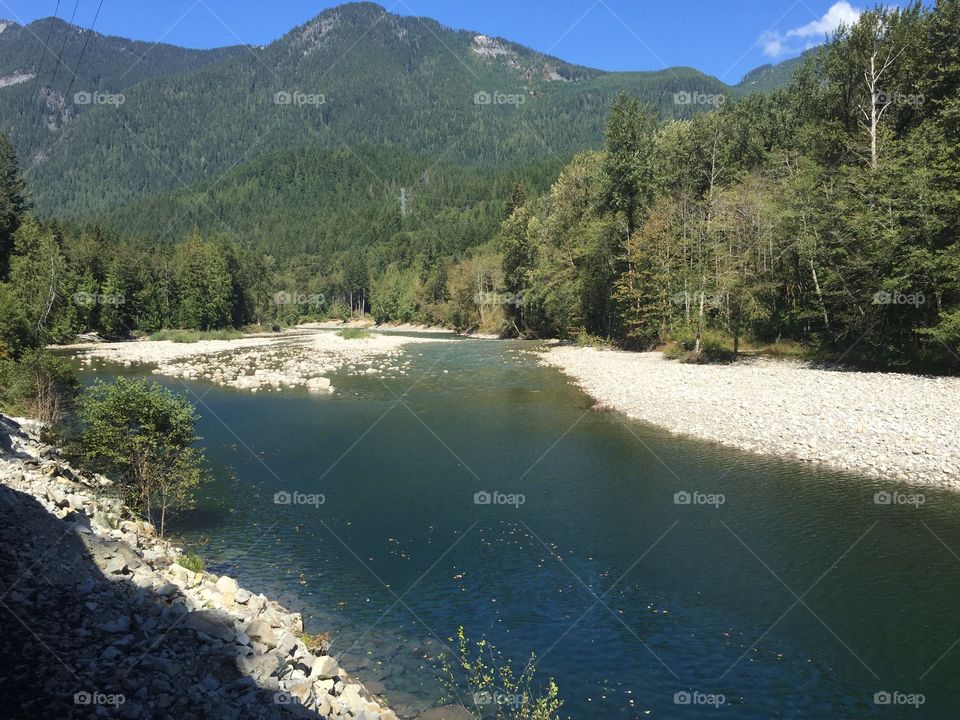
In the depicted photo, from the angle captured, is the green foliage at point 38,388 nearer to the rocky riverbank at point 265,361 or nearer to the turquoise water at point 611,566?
the turquoise water at point 611,566

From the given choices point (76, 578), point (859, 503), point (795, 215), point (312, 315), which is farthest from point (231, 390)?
point (312, 315)

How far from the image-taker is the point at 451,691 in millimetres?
9180

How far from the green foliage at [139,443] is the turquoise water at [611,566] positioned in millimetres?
1395

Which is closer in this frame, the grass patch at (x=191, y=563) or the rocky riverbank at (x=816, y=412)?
the grass patch at (x=191, y=563)

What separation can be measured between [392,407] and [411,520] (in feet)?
53.9

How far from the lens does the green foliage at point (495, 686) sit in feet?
28.4

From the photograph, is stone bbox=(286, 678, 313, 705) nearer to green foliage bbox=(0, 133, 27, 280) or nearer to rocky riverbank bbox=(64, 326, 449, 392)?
rocky riverbank bbox=(64, 326, 449, 392)

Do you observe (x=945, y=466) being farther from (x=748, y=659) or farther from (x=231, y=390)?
(x=231, y=390)

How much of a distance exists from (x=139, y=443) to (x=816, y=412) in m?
23.7

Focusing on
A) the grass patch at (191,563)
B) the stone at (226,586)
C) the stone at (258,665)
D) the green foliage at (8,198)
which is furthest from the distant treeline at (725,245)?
the stone at (258,665)

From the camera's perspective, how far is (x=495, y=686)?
30.6ft

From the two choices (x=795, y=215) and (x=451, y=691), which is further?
(x=795, y=215)

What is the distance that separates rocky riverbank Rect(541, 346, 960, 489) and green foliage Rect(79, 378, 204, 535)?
19.3 m

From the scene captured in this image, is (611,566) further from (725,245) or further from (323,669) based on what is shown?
(725,245)
